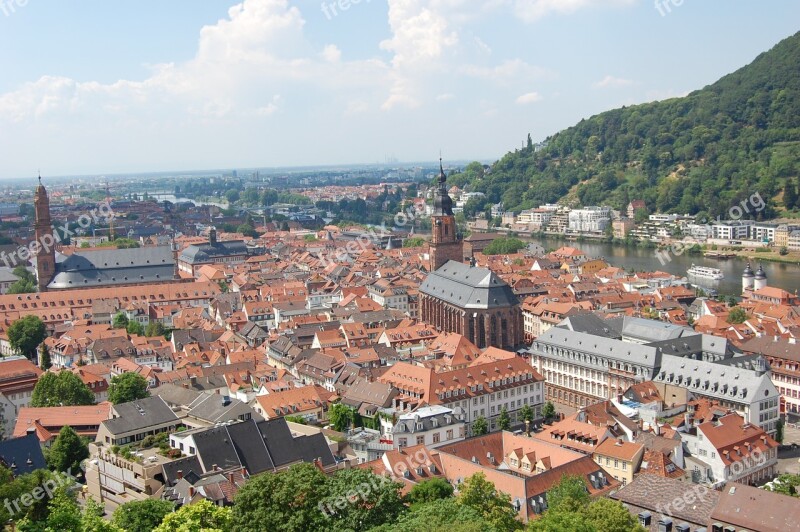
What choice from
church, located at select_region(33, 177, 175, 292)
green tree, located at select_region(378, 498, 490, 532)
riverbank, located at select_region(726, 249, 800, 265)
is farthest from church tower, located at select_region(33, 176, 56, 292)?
riverbank, located at select_region(726, 249, 800, 265)

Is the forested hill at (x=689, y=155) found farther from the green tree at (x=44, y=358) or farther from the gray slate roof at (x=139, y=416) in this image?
the gray slate roof at (x=139, y=416)

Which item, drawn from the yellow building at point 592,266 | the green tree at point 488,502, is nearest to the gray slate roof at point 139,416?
the green tree at point 488,502

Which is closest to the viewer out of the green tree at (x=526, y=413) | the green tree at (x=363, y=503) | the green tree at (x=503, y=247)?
the green tree at (x=363, y=503)

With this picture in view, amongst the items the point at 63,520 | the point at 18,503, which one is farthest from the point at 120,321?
the point at 63,520

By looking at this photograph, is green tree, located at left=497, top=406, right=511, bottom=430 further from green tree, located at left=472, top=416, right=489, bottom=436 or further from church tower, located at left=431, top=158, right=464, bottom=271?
church tower, located at left=431, top=158, right=464, bottom=271

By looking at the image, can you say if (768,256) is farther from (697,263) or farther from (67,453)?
(67,453)

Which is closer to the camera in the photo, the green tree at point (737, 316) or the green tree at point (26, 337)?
the green tree at point (26, 337)
